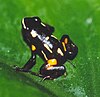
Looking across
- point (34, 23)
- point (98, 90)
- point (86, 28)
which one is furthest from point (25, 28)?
point (98, 90)

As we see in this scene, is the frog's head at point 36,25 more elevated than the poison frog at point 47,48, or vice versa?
the frog's head at point 36,25

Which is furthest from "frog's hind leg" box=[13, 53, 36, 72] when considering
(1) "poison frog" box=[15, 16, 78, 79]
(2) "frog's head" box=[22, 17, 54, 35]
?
(2) "frog's head" box=[22, 17, 54, 35]

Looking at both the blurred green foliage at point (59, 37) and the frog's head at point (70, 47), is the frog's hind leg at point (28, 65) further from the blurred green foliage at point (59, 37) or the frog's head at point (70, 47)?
the frog's head at point (70, 47)

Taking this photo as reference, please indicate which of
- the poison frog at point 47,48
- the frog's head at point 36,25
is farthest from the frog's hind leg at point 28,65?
the frog's head at point 36,25

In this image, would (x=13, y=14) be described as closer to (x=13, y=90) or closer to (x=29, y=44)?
(x=29, y=44)

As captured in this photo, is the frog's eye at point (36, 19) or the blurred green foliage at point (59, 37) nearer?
the blurred green foliage at point (59, 37)

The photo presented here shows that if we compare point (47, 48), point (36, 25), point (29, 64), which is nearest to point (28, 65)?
point (29, 64)
